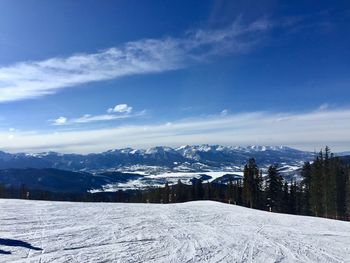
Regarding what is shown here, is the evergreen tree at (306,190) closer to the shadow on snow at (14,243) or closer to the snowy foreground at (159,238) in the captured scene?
the snowy foreground at (159,238)

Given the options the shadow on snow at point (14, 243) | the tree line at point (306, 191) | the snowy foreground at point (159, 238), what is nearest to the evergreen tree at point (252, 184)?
the tree line at point (306, 191)

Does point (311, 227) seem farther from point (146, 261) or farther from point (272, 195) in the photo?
point (272, 195)

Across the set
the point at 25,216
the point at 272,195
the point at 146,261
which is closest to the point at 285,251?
the point at 146,261

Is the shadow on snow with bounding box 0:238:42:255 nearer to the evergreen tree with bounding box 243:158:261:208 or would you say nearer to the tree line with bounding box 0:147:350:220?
the tree line with bounding box 0:147:350:220

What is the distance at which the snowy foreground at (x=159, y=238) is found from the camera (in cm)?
1402

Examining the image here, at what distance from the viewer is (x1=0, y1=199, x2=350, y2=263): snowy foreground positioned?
46.0 feet

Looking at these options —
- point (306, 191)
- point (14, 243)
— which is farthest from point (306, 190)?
point (14, 243)

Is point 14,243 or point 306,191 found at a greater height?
point 14,243

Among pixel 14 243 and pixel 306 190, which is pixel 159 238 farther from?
pixel 306 190

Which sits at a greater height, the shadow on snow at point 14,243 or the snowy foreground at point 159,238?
the shadow on snow at point 14,243

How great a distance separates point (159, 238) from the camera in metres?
17.6

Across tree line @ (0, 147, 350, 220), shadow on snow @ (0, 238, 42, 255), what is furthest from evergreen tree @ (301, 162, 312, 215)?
shadow on snow @ (0, 238, 42, 255)

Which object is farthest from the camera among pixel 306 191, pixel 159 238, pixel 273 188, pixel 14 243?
pixel 306 191

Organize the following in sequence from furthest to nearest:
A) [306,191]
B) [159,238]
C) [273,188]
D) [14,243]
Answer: [306,191], [273,188], [159,238], [14,243]
